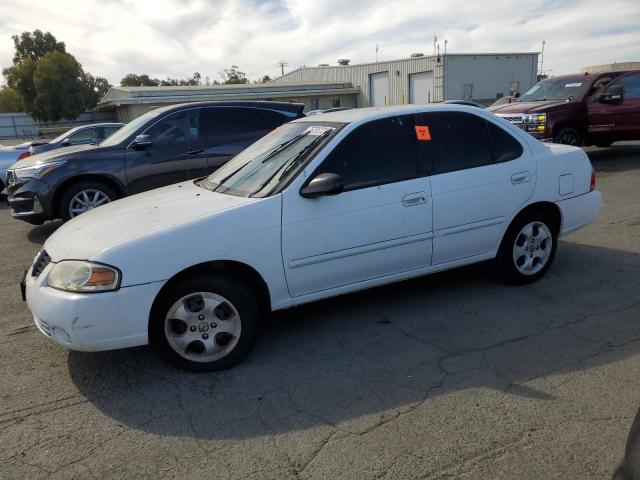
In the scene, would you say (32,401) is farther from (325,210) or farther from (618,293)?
(618,293)

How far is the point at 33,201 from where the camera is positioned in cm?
731

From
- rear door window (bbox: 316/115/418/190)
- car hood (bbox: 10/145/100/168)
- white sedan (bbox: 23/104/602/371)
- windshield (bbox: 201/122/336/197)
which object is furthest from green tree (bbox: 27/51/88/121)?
rear door window (bbox: 316/115/418/190)

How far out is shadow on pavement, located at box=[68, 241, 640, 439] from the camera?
3.10m

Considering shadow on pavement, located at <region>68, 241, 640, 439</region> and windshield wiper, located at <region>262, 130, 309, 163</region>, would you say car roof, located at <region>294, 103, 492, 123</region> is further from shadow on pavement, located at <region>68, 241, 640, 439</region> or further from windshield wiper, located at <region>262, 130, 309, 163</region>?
shadow on pavement, located at <region>68, 241, 640, 439</region>

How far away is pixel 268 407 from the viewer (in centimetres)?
314

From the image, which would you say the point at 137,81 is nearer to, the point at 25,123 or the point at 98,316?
the point at 25,123

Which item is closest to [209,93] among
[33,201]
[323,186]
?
[33,201]

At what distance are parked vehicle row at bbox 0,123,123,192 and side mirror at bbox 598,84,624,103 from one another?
10828 mm

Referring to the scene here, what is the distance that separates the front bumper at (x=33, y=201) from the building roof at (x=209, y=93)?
28.9m

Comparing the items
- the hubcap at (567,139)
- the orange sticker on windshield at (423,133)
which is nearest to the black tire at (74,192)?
the orange sticker on windshield at (423,133)

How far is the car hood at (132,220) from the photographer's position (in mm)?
3420

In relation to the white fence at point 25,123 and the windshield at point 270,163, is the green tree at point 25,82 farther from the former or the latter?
the windshield at point 270,163

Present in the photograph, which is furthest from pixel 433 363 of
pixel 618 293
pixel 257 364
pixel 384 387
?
pixel 618 293

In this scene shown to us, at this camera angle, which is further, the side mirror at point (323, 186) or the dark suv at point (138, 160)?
the dark suv at point (138, 160)
